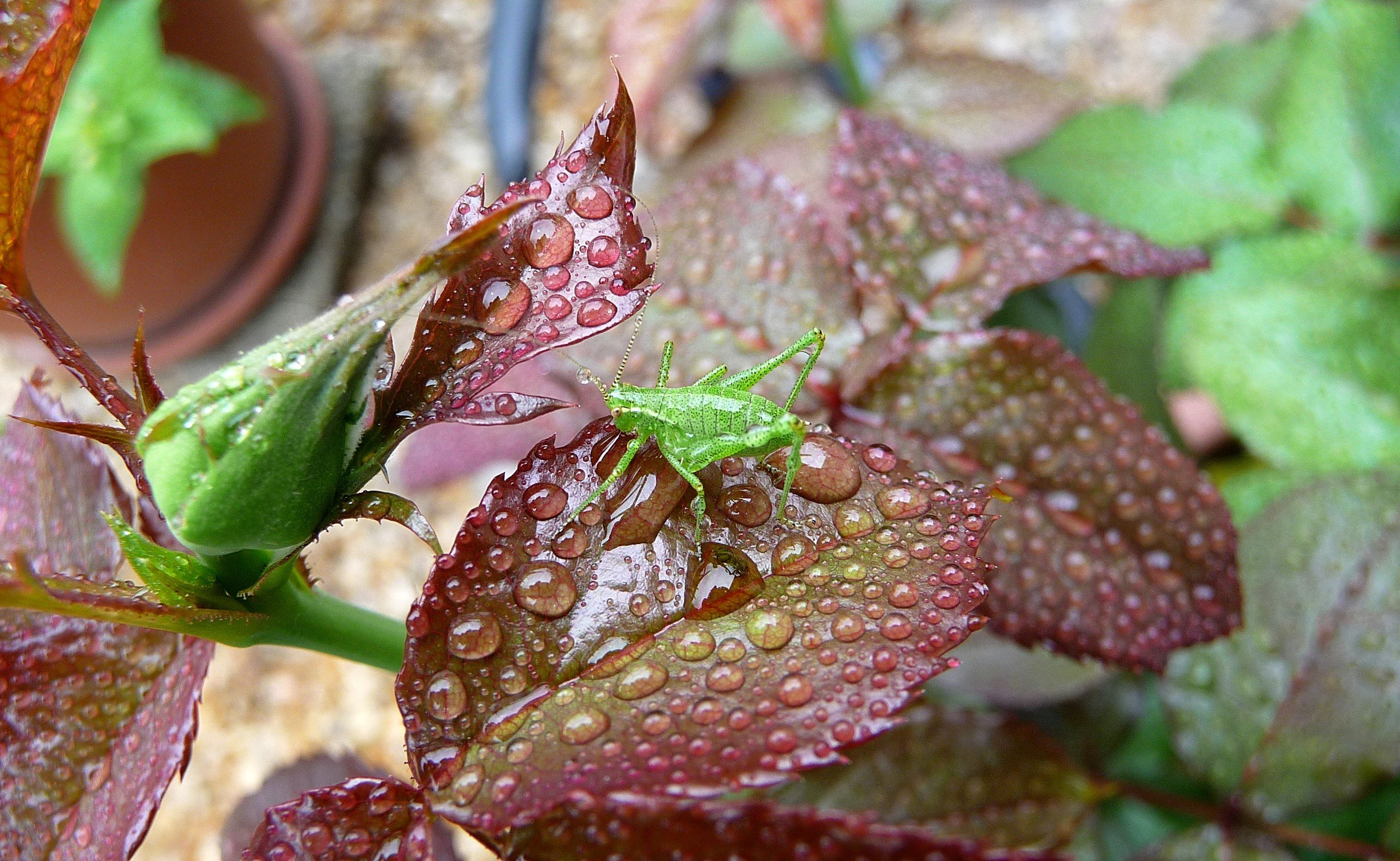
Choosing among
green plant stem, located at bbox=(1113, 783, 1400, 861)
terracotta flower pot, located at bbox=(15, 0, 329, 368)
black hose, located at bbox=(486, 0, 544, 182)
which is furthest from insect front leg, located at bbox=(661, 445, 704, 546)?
terracotta flower pot, located at bbox=(15, 0, 329, 368)

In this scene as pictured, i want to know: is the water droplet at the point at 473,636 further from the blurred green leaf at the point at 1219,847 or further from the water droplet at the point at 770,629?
the blurred green leaf at the point at 1219,847

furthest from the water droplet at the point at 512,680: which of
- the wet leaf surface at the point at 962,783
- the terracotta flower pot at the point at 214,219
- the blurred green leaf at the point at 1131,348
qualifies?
the terracotta flower pot at the point at 214,219

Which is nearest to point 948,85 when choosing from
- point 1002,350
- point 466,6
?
point 1002,350

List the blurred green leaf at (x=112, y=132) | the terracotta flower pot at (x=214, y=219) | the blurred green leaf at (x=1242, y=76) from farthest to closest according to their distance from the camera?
the terracotta flower pot at (x=214, y=219) < the blurred green leaf at (x=112, y=132) < the blurred green leaf at (x=1242, y=76)

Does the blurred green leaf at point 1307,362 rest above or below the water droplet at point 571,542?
below

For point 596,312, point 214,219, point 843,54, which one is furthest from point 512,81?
point 596,312

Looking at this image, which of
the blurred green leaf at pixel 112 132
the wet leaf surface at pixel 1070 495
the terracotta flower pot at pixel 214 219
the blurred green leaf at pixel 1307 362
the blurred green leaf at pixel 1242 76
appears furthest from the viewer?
the terracotta flower pot at pixel 214 219
